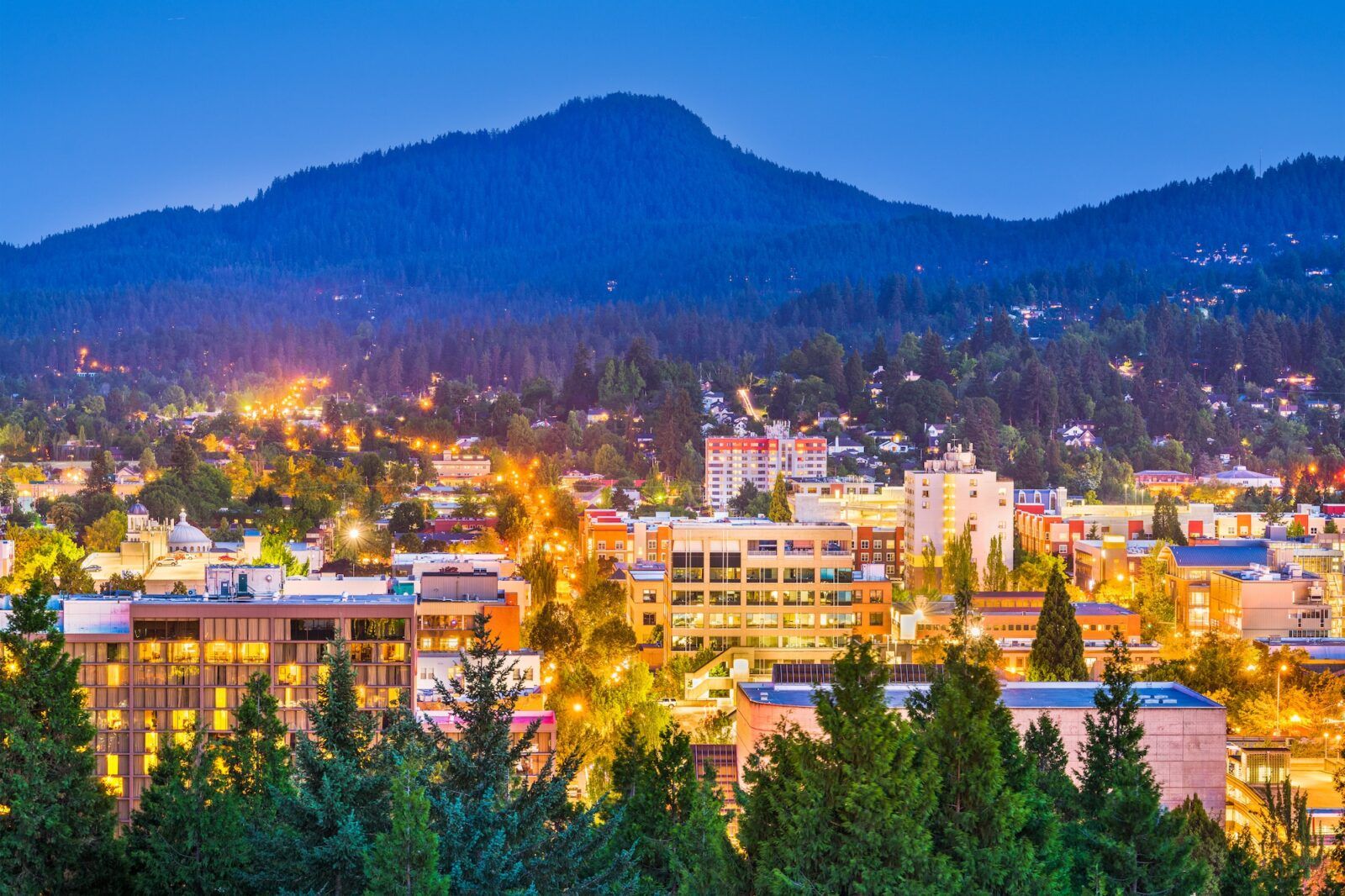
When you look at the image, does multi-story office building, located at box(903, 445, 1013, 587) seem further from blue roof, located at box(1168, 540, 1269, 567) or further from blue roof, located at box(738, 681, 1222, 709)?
blue roof, located at box(738, 681, 1222, 709)

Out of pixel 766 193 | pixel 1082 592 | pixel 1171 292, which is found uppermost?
pixel 766 193

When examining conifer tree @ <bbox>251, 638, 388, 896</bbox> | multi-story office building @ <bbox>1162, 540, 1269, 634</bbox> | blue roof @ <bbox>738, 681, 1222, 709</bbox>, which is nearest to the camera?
conifer tree @ <bbox>251, 638, 388, 896</bbox>

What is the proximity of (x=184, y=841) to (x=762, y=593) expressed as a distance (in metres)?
22.3

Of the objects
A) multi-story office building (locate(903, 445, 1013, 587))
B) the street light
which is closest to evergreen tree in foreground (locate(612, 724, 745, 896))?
the street light

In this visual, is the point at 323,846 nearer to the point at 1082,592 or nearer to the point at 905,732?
the point at 905,732

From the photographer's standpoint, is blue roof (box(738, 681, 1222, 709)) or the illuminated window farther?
the illuminated window

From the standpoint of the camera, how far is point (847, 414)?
9769cm

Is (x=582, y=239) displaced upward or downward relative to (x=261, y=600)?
upward

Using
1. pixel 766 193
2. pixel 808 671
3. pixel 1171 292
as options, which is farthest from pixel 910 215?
pixel 808 671

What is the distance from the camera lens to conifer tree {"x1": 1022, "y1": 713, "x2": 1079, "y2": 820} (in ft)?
58.0

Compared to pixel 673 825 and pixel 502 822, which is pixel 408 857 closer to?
pixel 502 822

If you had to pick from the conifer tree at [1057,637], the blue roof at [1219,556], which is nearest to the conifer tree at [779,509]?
the blue roof at [1219,556]

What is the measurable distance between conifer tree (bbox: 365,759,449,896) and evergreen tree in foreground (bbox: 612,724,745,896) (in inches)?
93.0

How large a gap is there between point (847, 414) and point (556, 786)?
8370 centimetres
